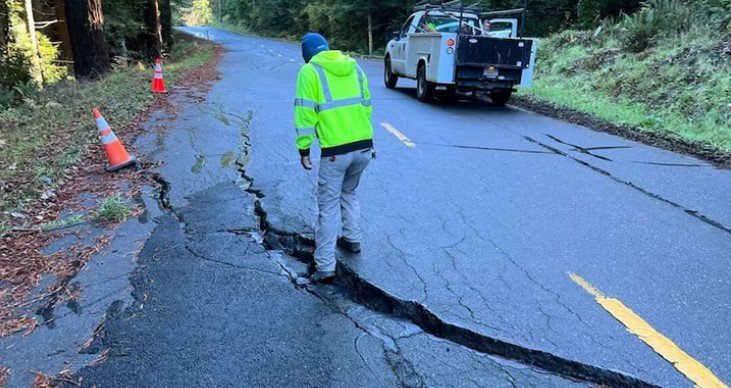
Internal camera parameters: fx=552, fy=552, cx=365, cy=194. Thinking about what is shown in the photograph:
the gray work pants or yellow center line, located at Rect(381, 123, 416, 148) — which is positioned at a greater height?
the gray work pants

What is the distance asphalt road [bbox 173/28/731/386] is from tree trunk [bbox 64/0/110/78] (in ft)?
28.8

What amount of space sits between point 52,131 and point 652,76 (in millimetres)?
12005

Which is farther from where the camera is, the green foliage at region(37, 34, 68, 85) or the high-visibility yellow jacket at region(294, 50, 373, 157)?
the green foliage at region(37, 34, 68, 85)

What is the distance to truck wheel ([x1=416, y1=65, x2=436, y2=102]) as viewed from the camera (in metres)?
12.6

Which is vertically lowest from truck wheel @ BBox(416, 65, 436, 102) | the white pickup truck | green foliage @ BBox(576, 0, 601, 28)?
truck wheel @ BBox(416, 65, 436, 102)

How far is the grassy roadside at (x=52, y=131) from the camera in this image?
5855mm

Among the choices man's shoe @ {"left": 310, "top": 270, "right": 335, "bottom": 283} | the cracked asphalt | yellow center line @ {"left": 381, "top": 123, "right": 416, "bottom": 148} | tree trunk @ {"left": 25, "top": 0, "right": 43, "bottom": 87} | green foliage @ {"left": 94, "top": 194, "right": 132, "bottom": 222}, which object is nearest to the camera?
the cracked asphalt

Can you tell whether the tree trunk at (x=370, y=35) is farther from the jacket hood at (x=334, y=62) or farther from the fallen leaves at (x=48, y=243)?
the jacket hood at (x=334, y=62)

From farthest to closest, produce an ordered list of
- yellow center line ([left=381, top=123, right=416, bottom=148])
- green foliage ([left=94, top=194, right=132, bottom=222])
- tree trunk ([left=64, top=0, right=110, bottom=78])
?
tree trunk ([left=64, top=0, right=110, bottom=78])
yellow center line ([left=381, top=123, right=416, bottom=148])
green foliage ([left=94, top=194, right=132, bottom=222])

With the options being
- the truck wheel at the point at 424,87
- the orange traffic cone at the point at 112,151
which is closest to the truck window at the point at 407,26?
the truck wheel at the point at 424,87

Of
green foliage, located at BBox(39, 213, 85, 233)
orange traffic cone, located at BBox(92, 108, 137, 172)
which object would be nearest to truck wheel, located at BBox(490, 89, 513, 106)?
orange traffic cone, located at BBox(92, 108, 137, 172)

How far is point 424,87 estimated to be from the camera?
12.7 meters

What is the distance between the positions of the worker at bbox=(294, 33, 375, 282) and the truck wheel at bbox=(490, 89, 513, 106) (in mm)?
9313

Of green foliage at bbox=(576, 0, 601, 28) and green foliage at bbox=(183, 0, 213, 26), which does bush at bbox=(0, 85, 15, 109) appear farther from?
green foliage at bbox=(183, 0, 213, 26)
